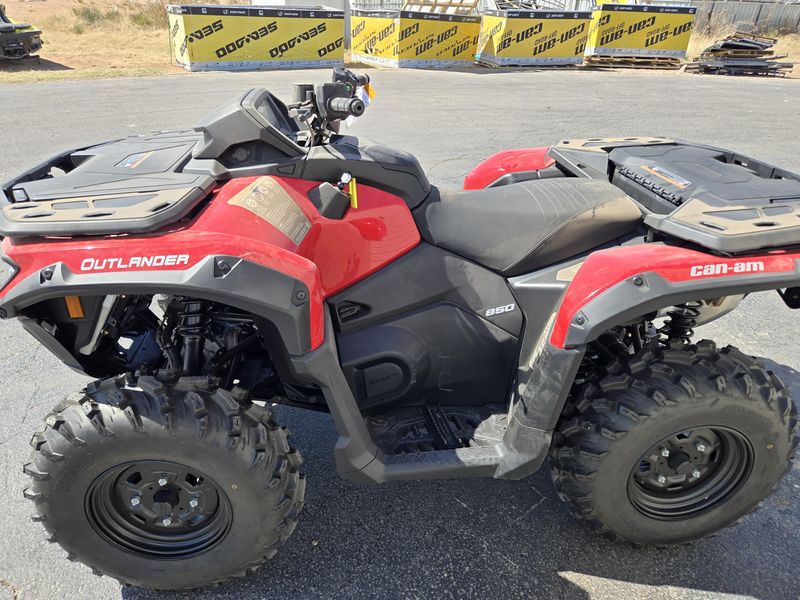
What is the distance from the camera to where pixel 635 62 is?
17.5 meters

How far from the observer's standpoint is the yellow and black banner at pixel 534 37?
16.1 meters

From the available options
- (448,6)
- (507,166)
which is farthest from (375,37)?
(507,166)

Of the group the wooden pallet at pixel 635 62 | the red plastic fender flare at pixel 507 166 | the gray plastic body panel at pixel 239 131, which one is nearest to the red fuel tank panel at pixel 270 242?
the gray plastic body panel at pixel 239 131

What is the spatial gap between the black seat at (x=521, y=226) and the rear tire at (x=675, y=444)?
1.57ft

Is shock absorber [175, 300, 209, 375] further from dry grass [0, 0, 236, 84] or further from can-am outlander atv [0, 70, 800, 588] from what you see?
dry grass [0, 0, 236, 84]

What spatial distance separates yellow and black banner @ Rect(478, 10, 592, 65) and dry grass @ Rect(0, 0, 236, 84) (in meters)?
8.45

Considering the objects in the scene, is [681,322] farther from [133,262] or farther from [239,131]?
[133,262]

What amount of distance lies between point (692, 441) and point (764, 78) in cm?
1747

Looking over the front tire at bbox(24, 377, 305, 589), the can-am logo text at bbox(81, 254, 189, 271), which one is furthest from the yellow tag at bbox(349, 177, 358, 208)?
the front tire at bbox(24, 377, 305, 589)

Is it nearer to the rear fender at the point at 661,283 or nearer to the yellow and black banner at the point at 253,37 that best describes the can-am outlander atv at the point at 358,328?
the rear fender at the point at 661,283

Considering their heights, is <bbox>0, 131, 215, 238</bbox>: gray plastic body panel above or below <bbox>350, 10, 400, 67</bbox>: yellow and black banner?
above

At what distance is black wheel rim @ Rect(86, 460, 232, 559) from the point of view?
6.25ft

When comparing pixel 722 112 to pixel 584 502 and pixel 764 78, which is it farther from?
pixel 584 502

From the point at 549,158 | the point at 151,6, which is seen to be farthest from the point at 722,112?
the point at 151,6
